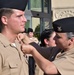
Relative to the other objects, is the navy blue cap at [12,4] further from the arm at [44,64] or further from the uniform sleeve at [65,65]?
the uniform sleeve at [65,65]

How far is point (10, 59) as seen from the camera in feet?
9.31

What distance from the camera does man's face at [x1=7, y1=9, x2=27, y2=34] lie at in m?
2.96

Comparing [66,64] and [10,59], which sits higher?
[10,59]

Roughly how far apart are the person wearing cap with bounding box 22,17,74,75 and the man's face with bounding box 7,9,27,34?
25 cm

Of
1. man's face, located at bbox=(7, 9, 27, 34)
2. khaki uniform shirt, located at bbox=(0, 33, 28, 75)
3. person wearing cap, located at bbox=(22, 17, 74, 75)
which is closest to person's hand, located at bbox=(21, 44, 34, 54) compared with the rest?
person wearing cap, located at bbox=(22, 17, 74, 75)

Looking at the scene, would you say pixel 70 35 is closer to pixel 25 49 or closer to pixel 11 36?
pixel 25 49

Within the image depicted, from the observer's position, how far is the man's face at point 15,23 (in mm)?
2957

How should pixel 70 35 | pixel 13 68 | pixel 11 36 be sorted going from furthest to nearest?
pixel 70 35 < pixel 11 36 < pixel 13 68

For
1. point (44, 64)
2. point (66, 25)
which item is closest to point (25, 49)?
point (44, 64)

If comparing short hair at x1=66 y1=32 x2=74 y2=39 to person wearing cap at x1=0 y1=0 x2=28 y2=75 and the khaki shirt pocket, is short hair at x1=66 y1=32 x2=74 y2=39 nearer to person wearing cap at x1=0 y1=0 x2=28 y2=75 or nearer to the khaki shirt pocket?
person wearing cap at x1=0 y1=0 x2=28 y2=75

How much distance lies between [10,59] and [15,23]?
0.33 meters

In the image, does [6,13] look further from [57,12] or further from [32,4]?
[57,12]

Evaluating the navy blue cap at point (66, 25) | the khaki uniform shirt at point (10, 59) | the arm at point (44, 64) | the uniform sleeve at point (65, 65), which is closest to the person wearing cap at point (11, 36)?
the khaki uniform shirt at point (10, 59)

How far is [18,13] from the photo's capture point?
302 centimetres
